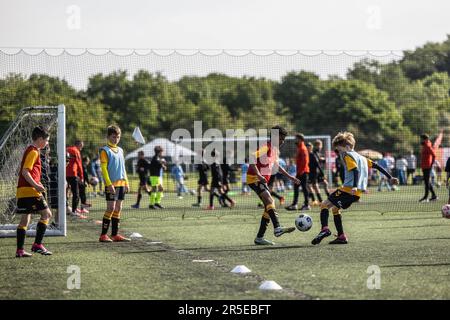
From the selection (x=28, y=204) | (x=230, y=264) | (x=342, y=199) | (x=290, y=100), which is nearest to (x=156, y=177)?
(x=342, y=199)

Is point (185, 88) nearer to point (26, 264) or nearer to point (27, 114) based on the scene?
point (27, 114)

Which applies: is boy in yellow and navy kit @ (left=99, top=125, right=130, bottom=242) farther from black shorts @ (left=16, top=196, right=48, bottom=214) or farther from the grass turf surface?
black shorts @ (left=16, top=196, right=48, bottom=214)

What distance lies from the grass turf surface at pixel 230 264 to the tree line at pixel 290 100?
7.16m

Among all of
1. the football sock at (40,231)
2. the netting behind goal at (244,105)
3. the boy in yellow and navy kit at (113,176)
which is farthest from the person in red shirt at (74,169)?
the football sock at (40,231)

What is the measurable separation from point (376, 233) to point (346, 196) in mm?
2775

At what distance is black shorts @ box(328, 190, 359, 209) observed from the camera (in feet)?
43.3

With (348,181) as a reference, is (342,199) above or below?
below

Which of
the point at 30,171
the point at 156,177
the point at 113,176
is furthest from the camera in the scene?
the point at 156,177

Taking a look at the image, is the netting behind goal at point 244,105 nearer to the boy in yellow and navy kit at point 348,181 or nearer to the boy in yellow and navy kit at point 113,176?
the boy in yellow and navy kit at point 113,176

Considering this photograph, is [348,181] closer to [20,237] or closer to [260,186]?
[260,186]

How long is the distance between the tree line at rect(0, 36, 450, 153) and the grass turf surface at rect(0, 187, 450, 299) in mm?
7162

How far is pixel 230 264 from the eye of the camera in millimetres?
10812

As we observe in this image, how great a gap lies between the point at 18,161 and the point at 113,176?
191 inches

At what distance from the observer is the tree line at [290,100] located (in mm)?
25188
